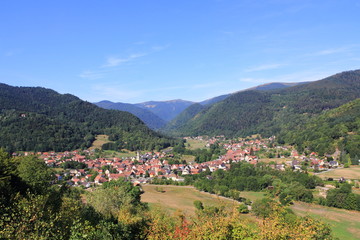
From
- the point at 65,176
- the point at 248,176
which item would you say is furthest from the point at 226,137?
the point at 65,176

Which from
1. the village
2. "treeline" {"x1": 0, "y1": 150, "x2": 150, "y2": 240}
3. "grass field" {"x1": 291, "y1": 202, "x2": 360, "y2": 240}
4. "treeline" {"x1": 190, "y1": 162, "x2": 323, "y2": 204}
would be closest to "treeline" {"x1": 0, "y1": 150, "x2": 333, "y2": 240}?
"treeline" {"x1": 0, "y1": 150, "x2": 150, "y2": 240}

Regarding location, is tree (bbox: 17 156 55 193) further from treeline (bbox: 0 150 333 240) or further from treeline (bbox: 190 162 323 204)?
treeline (bbox: 190 162 323 204)

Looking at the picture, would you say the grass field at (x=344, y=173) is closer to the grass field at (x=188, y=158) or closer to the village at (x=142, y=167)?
the village at (x=142, y=167)

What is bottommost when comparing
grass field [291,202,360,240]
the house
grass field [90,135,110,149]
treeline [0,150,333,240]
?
grass field [291,202,360,240]

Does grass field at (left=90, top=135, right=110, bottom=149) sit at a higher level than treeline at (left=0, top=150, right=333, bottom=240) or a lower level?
lower

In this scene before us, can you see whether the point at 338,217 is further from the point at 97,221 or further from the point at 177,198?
the point at 97,221

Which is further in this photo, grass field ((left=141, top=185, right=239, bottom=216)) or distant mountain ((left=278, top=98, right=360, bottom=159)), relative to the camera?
distant mountain ((left=278, top=98, right=360, bottom=159))

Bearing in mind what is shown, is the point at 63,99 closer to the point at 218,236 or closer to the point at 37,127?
the point at 37,127
